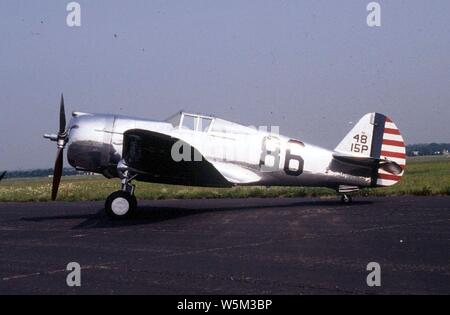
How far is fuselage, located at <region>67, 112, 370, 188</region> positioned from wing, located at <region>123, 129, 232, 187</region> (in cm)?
52

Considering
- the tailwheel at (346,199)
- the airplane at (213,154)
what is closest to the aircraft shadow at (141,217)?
the tailwheel at (346,199)

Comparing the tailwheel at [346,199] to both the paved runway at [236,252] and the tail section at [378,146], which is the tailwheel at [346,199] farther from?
the paved runway at [236,252]

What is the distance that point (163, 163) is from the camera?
11.3 meters

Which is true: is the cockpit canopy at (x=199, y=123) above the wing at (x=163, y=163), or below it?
above

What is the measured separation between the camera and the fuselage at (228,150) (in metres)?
11.5

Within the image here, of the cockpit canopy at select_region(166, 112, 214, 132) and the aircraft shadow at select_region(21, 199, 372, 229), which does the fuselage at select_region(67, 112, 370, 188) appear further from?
the aircraft shadow at select_region(21, 199, 372, 229)

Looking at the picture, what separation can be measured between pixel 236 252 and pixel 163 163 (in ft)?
16.1

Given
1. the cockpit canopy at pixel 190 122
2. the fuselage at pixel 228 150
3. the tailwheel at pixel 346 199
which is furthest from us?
the tailwheel at pixel 346 199

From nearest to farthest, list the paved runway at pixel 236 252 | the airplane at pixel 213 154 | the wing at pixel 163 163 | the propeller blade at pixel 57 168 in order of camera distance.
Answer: the paved runway at pixel 236 252
the wing at pixel 163 163
the airplane at pixel 213 154
the propeller blade at pixel 57 168

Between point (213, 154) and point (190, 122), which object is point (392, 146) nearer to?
point (213, 154)

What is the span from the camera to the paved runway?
16.1 feet

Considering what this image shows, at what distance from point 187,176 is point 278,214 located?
2.36 meters

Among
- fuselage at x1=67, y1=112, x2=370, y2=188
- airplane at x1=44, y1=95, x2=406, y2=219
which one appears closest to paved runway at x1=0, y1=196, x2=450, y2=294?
airplane at x1=44, y1=95, x2=406, y2=219
